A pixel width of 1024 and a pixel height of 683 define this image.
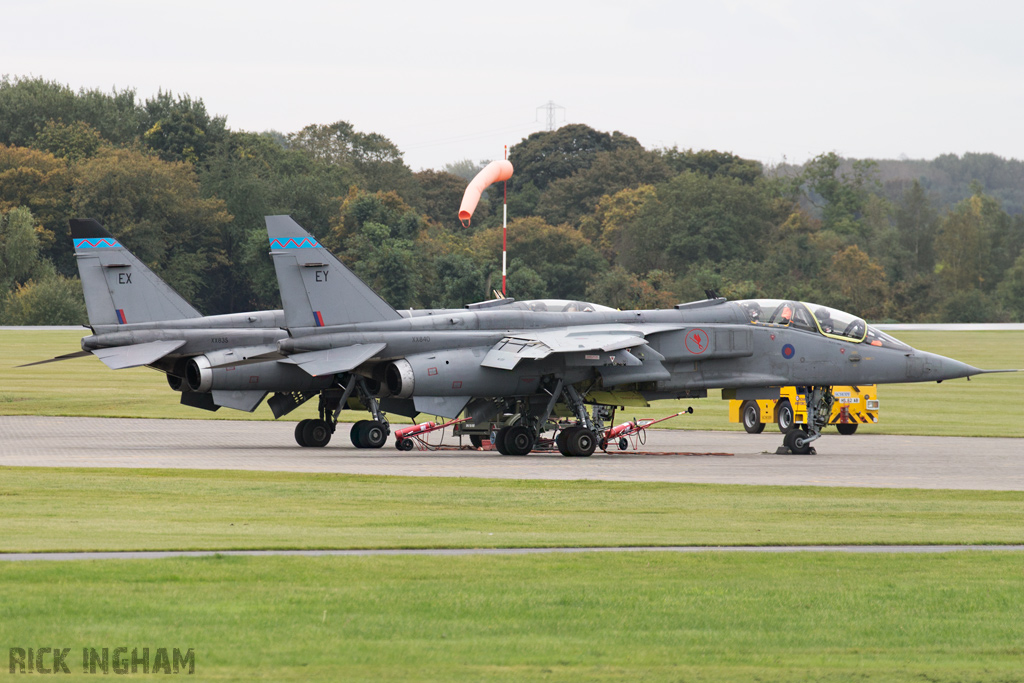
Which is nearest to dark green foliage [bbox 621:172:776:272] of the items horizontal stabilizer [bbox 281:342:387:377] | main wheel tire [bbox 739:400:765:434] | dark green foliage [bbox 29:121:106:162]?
dark green foliage [bbox 29:121:106:162]

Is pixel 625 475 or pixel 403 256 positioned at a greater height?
pixel 403 256

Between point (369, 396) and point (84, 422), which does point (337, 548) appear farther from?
point (84, 422)

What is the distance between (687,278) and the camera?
297 ft

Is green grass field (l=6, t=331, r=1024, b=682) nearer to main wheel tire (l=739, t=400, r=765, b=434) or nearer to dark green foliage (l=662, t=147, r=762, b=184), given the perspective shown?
main wheel tire (l=739, t=400, r=765, b=434)

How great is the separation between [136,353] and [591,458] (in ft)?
30.9

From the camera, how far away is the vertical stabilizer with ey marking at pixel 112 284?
27.9m

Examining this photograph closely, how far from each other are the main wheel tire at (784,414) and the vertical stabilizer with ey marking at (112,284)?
576 inches

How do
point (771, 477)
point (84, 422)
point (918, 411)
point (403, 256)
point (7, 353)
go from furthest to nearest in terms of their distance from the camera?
1. point (403, 256)
2. point (7, 353)
3. point (918, 411)
4. point (84, 422)
5. point (771, 477)

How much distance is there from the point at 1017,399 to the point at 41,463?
34862 millimetres

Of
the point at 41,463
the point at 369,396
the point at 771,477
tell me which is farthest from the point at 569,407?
the point at 41,463

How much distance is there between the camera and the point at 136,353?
27016 millimetres

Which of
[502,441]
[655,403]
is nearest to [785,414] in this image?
[502,441]

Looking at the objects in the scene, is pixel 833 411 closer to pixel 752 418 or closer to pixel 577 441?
pixel 752 418

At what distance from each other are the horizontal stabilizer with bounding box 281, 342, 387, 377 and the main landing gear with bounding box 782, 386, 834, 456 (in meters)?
8.34
